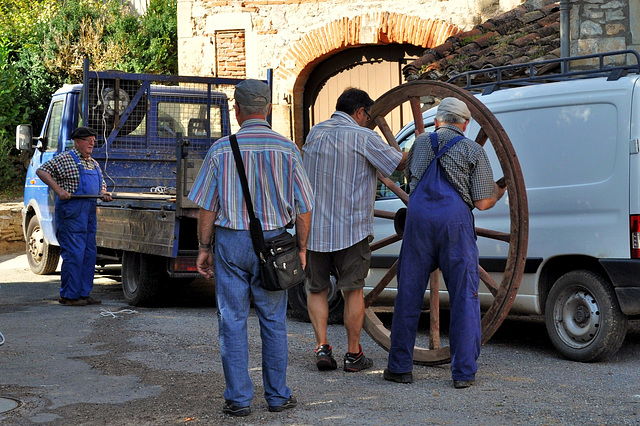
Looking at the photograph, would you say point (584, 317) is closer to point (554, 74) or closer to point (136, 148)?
point (554, 74)

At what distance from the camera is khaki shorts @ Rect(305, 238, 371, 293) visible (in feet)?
20.3

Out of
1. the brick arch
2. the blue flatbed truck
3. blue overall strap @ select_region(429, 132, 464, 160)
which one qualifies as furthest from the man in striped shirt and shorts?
the brick arch

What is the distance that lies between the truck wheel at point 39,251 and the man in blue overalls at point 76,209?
294 centimetres

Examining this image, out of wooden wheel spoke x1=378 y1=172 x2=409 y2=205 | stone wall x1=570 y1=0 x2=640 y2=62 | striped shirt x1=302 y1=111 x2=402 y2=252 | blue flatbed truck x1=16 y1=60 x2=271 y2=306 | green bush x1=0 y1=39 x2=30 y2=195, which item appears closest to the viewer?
striped shirt x1=302 y1=111 x2=402 y2=252

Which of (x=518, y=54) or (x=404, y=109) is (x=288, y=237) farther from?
(x=404, y=109)

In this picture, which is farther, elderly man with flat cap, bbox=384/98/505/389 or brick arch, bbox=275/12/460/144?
brick arch, bbox=275/12/460/144

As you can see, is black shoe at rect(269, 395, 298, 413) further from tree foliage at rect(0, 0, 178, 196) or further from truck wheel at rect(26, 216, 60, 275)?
tree foliage at rect(0, 0, 178, 196)

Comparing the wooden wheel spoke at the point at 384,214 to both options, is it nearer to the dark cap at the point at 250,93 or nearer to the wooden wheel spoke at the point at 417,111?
the wooden wheel spoke at the point at 417,111

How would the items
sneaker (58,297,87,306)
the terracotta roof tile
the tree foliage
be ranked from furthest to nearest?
the tree foliage, the terracotta roof tile, sneaker (58,297,87,306)

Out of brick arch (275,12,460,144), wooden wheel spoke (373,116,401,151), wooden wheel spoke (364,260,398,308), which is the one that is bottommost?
wooden wheel spoke (364,260,398,308)

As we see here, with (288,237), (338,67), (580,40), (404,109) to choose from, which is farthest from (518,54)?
(288,237)

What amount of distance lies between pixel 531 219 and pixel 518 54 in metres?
5.19

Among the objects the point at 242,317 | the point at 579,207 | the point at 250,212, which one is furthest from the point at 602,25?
the point at 242,317

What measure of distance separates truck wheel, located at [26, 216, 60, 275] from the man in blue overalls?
2940mm
